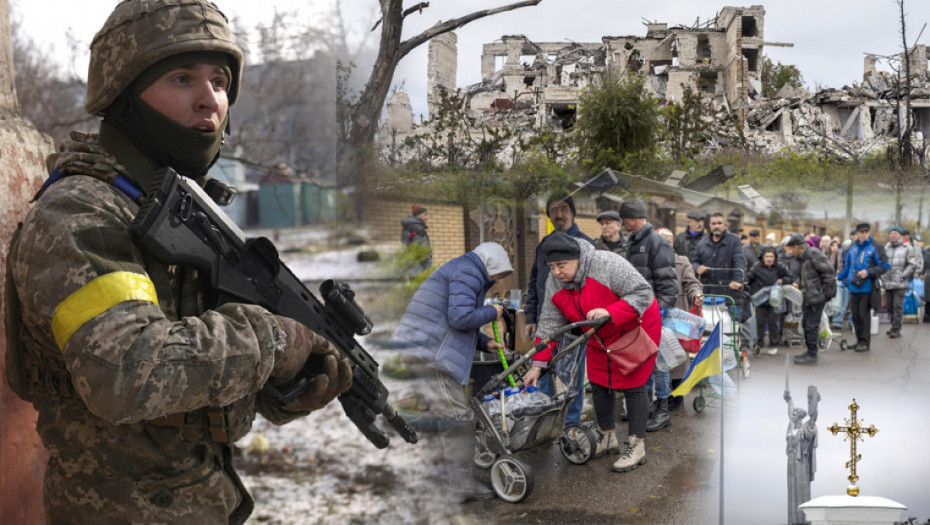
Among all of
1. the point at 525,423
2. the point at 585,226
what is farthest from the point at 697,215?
the point at 525,423

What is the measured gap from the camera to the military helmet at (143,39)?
1301 mm

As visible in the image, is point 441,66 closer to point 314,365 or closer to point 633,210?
point 633,210

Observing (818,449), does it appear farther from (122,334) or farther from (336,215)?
(122,334)

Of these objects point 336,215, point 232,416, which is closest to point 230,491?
point 232,416

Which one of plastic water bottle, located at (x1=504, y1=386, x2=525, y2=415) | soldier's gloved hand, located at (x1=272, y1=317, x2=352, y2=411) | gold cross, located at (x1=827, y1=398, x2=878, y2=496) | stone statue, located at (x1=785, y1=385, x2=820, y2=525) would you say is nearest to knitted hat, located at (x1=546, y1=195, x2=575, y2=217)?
plastic water bottle, located at (x1=504, y1=386, x2=525, y2=415)

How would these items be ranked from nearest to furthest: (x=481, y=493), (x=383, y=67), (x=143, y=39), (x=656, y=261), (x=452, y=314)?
1. (x=143, y=39)
2. (x=383, y=67)
3. (x=452, y=314)
4. (x=481, y=493)
5. (x=656, y=261)

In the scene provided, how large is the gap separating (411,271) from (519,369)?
4.31 ft

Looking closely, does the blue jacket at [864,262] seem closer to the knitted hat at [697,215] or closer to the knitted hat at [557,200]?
the knitted hat at [697,215]

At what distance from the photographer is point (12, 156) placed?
1715 millimetres

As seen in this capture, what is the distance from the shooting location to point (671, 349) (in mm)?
4258

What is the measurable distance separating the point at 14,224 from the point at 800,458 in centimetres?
329

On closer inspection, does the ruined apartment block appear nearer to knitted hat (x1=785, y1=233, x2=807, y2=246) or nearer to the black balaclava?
knitted hat (x1=785, y1=233, x2=807, y2=246)

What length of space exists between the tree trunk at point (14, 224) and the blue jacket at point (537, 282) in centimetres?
232

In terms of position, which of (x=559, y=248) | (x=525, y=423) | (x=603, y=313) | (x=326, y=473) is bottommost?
(x=525, y=423)
